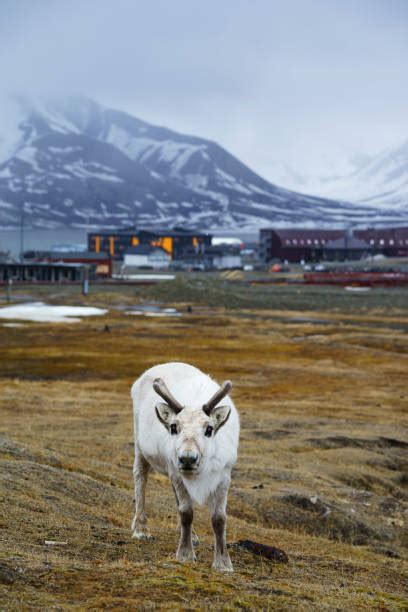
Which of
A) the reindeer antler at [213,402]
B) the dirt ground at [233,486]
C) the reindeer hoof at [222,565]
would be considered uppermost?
the reindeer antler at [213,402]

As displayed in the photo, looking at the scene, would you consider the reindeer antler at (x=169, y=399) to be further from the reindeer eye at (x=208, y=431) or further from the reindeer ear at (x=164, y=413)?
the reindeer eye at (x=208, y=431)

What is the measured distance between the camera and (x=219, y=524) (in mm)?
12484

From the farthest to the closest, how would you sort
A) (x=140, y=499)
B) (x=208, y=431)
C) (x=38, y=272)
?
(x=38, y=272) → (x=140, y=499) → (x=208, y=431)

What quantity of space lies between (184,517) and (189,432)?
1553 millimetres

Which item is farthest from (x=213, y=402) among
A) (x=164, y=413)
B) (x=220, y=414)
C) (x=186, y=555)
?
(x=186, y=555)

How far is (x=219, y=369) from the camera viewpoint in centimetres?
5675

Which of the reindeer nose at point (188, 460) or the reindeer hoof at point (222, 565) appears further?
the reindeer hoof at point (222, 565)

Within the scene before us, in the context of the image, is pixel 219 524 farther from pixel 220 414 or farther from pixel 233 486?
pixel 233 486

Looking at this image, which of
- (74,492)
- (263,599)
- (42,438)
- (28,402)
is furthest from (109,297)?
(263,599)

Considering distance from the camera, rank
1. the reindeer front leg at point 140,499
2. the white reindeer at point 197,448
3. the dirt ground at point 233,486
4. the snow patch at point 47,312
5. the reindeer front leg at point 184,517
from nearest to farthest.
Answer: the dirt ground at point 233,486 < the white reindeer at point 197,448 < the reindeer front leg at point 184,517 < the reindeer front leg at point 140,499 < the snow patch at point 47,312

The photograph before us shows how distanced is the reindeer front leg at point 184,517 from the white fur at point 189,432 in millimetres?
204

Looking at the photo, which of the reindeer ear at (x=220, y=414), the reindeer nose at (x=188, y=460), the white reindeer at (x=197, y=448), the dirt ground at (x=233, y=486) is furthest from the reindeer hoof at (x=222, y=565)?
the reindeer ear at (x=220, y=414)

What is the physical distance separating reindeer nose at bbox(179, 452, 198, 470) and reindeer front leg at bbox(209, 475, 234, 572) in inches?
42.6

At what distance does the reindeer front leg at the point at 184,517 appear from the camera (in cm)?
1241
